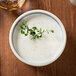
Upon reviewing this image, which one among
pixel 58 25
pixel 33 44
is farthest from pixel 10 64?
pixel 58 25

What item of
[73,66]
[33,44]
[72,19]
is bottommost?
[73,66]

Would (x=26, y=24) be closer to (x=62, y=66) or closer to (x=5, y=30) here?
(x=5, y=30)

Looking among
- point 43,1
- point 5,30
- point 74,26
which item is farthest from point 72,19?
point 5,30

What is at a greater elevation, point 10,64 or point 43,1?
point 43,1

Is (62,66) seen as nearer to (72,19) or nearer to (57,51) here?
(57,51)

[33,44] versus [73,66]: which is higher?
[33,44]

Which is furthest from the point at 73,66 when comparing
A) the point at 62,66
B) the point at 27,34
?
the point at 27,34
